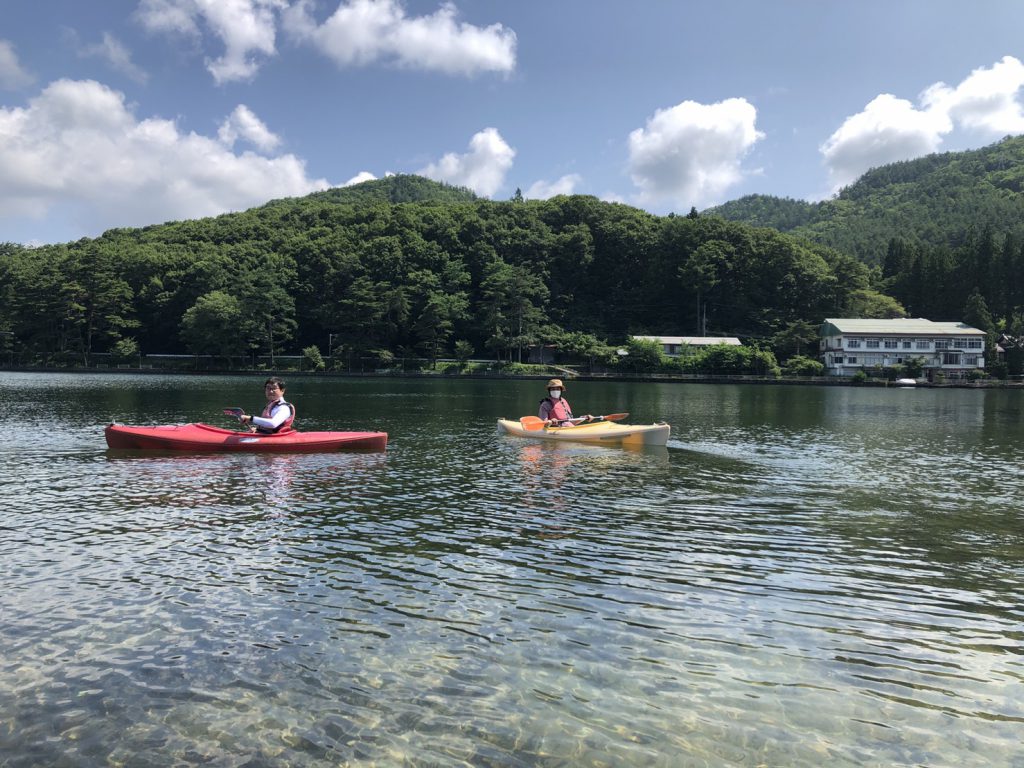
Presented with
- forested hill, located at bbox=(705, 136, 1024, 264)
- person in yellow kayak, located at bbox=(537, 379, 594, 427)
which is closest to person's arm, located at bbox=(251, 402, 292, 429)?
person in yellow kayak, located at bbox=(537, 379, 594, 427)

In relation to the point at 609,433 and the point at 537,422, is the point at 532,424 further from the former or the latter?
the point at 609,433

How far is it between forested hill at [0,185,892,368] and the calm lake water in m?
81.6

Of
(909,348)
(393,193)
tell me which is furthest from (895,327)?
(393,193)

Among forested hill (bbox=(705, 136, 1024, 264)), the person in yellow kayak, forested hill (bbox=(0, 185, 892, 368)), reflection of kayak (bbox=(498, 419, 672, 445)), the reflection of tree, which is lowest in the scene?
the reflection of tree

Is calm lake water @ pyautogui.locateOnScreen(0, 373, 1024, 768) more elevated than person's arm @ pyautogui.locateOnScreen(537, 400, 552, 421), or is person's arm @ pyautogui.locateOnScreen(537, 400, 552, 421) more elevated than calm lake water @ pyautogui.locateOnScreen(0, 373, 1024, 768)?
person's arm @ pyautogui.locateOnScreen(537, 400, 552, 421)

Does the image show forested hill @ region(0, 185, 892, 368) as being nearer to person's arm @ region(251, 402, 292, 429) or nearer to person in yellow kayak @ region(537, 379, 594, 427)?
person in yellow kayak @ region(537, 379, 594, 427)

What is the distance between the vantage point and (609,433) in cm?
2197

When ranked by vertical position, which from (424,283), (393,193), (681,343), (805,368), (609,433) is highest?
(393,193)

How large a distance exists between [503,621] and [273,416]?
13.7m

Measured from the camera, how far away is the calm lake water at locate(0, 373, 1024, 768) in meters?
5.04

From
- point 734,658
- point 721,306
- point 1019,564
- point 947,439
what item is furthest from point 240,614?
point 721,306

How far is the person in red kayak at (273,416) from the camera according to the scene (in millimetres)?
18609

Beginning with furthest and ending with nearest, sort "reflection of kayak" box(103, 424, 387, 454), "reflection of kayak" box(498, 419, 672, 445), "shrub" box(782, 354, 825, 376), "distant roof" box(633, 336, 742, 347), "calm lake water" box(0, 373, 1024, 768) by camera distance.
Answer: "distant roof" box(633, 336, 742, 347) < "shrub" box(782, 354, 825, 376) < "reflection of kayak" box(498, 419, 672, 445) < "reflection of kayak" box(103, 424, 387, 454) < "calm lake water" box(0, 373, 1024, 768)

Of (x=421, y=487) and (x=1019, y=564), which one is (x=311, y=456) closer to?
(x=421, y=487)
